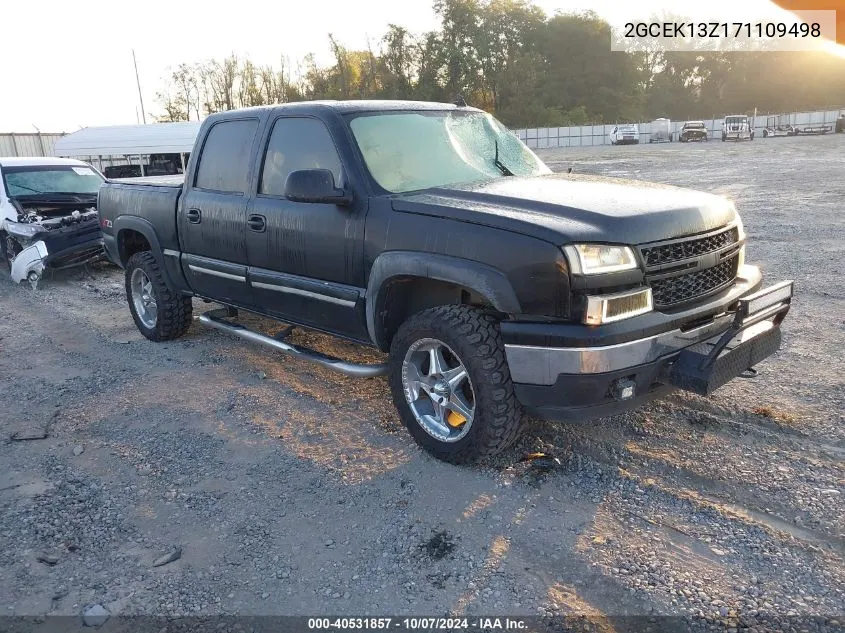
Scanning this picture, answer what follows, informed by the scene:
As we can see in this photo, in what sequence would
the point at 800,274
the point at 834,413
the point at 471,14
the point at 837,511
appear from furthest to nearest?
the point at 471,14 < the point at 800,274 < the point at 834,413 < the point at 837,511

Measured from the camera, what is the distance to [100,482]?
370 centimetres

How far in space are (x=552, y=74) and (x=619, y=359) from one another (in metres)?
82.2

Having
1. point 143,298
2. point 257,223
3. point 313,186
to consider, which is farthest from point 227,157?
point 143,298

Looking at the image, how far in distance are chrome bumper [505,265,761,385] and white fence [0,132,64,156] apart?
1468 inches

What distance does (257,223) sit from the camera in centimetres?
461

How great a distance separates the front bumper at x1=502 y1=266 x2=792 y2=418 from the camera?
303 centimetres

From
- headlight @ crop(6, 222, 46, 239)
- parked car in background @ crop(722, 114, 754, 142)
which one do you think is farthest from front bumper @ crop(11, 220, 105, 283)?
parked car in background @ crop(722, 114, 754, 142)

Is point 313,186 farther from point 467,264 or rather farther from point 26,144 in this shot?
point 26,144

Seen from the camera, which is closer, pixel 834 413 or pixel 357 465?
pixel 357 465

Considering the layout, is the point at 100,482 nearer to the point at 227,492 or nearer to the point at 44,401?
the point at 227,492

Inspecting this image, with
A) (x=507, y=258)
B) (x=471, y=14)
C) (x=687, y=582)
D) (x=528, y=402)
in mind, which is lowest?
(x=687, y=582)

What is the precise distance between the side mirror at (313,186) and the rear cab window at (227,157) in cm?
111

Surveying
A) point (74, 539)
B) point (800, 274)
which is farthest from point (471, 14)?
point (74, 539)

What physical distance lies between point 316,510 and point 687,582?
1.74 meters
